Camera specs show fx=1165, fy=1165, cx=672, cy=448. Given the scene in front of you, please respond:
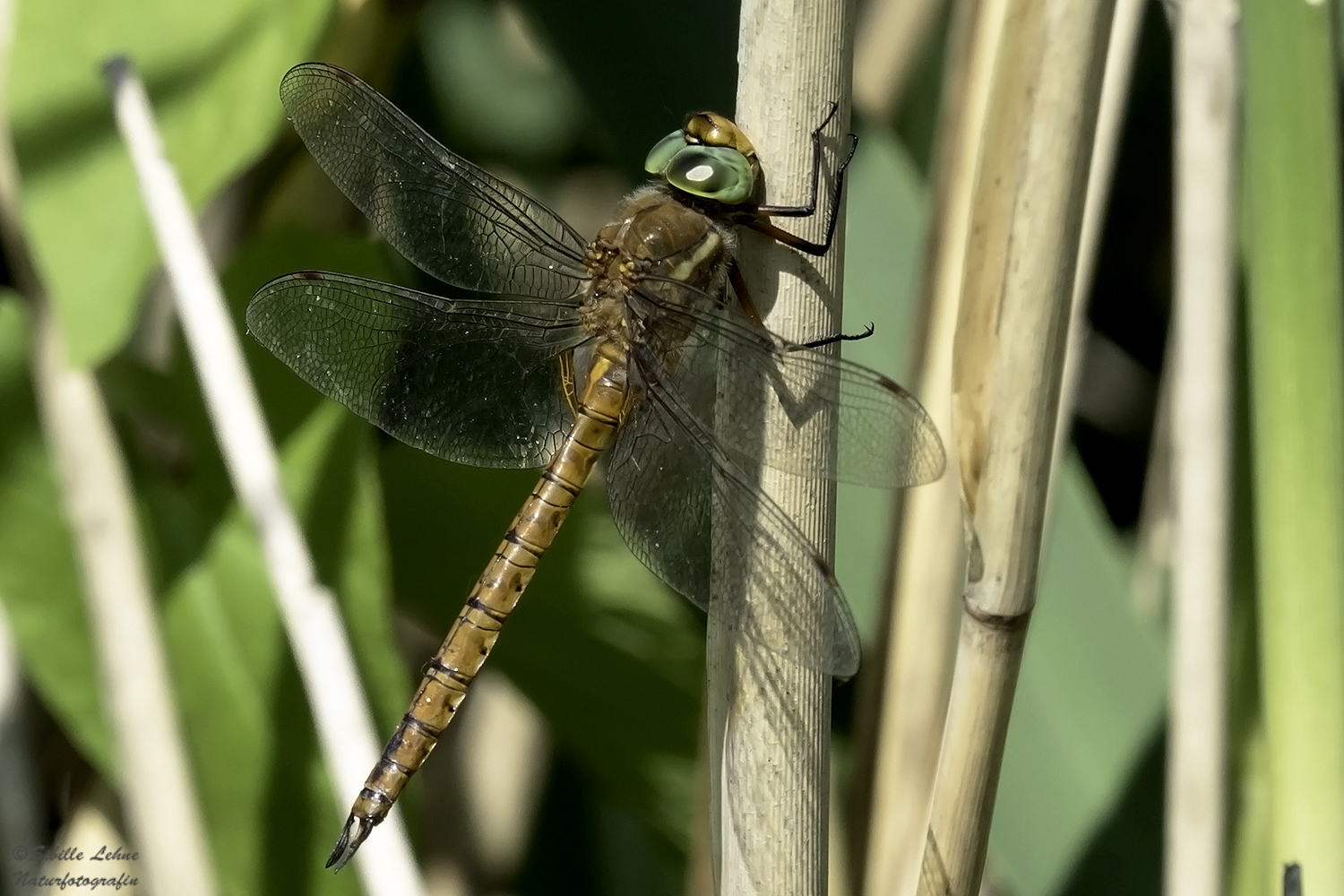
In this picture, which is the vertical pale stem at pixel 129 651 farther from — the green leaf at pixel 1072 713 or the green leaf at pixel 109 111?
the green leaf at pixel 1072 713

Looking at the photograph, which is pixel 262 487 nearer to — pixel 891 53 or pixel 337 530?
pixel 337 530

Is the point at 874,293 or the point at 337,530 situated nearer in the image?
the point at 337,530

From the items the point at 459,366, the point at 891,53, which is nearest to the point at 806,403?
the point at 459,366

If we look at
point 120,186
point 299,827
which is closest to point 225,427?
point 120,186

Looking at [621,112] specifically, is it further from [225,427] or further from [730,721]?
[730,721]

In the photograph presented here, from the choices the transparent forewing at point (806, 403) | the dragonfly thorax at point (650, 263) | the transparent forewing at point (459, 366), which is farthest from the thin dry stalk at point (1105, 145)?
the transparent forewing at point (459, 366)

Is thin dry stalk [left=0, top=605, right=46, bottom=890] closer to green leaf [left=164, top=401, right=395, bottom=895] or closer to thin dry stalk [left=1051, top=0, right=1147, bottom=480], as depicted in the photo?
green leaf [left=164, top=401, right=395, bottom=895]
